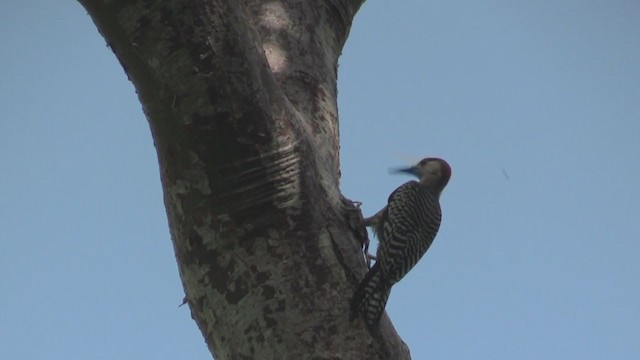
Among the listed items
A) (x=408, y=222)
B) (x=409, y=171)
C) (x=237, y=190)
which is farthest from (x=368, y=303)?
(x=409, y=171)

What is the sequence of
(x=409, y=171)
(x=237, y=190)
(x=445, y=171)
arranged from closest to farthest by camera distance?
(x=237, y=190)
(x=445, y=171)
(x=409, y=171)

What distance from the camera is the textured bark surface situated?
299cm

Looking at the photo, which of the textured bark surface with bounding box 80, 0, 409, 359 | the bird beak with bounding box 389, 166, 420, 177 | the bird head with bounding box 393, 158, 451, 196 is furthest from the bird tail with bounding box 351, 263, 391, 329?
the bird beak with bounding box 389, 166, 420, 177

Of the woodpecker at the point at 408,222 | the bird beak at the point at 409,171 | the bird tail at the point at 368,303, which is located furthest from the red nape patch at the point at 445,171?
the bird tail at the point at 368,303

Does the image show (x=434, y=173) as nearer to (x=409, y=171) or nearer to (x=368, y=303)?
(x=409, y=171)

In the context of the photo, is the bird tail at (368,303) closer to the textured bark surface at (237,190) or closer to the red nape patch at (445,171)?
the textured bark surface at (237,190)

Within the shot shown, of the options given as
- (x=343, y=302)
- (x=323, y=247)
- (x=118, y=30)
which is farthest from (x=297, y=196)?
(x=118, y=30)

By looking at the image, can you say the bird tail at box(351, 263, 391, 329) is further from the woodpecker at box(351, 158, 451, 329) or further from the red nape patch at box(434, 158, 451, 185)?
the red nape patch at box(434, 158, 451, 185)

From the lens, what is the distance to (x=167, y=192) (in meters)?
3.26

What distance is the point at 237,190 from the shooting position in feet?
10.3

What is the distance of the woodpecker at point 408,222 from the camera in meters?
4.72

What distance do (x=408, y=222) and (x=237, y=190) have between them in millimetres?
2576

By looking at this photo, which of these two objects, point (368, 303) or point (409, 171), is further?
point (409, 171)

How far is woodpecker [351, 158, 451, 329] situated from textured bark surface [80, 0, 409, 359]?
492mm
